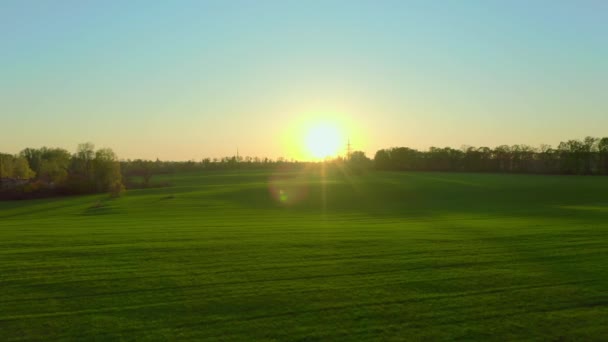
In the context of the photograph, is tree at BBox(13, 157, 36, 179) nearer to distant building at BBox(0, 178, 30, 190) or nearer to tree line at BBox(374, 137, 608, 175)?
distant building at BBox(0, 178, 30, 190)

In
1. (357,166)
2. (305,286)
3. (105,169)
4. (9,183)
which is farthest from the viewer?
(357,166)

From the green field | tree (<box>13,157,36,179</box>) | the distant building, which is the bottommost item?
the green field

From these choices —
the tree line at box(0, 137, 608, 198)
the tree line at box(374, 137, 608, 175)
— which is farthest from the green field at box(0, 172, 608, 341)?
the tree line at box(374, 137, 608, 175)

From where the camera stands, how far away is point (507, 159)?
341ft

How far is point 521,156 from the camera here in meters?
102

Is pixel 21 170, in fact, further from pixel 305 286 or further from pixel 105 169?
pixel 305 286

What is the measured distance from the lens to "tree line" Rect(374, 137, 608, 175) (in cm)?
8769

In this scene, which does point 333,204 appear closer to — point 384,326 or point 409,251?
point 409,251

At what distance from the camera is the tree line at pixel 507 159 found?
87688 mm

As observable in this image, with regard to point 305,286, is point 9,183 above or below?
above

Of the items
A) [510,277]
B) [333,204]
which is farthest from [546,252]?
[333,204]

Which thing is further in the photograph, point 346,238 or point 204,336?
point 346,238

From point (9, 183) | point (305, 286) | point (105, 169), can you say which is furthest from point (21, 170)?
point (305, 286)

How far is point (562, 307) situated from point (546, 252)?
20.3 feet
